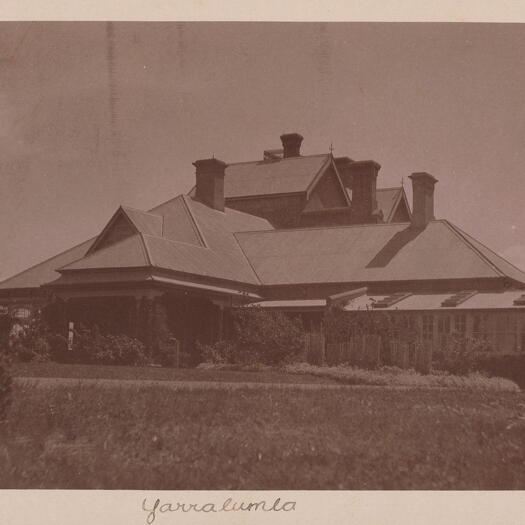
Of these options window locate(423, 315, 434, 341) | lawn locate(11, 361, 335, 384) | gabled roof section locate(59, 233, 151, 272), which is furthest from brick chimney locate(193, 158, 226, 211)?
lawn locate(11, 361, 335, 384)

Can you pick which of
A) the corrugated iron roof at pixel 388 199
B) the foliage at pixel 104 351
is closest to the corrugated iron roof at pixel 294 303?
the foliage at pixel 104 351

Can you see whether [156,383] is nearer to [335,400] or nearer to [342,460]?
[335,400]

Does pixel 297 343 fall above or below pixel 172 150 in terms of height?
below

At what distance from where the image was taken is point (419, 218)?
139ft

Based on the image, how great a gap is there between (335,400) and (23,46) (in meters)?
8.86

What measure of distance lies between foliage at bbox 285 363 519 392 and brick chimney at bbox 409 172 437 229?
14250 mm

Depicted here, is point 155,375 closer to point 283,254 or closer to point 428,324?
point 428,324

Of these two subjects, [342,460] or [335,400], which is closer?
[342,460]

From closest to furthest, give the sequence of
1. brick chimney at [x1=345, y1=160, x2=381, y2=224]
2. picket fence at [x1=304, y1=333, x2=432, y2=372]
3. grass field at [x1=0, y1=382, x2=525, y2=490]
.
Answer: grass field at [x1=0, y1=382, x2=525, y2=490] → picket fence at [x1=304, y1=333, x2=432, y2=372] → brick chimney at [x1=345, y1=160, x2=381, y2=224]

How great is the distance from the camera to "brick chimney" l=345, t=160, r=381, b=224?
50.9 meters

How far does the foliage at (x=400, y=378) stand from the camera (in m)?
25.0

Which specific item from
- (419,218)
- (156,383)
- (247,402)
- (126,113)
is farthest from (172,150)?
(419,218)

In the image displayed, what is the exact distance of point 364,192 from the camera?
51062 mm

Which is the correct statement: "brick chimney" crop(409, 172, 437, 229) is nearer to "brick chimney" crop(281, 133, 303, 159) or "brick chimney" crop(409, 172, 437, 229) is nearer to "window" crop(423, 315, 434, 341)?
"window" crop(423, 315, 434, 341)
